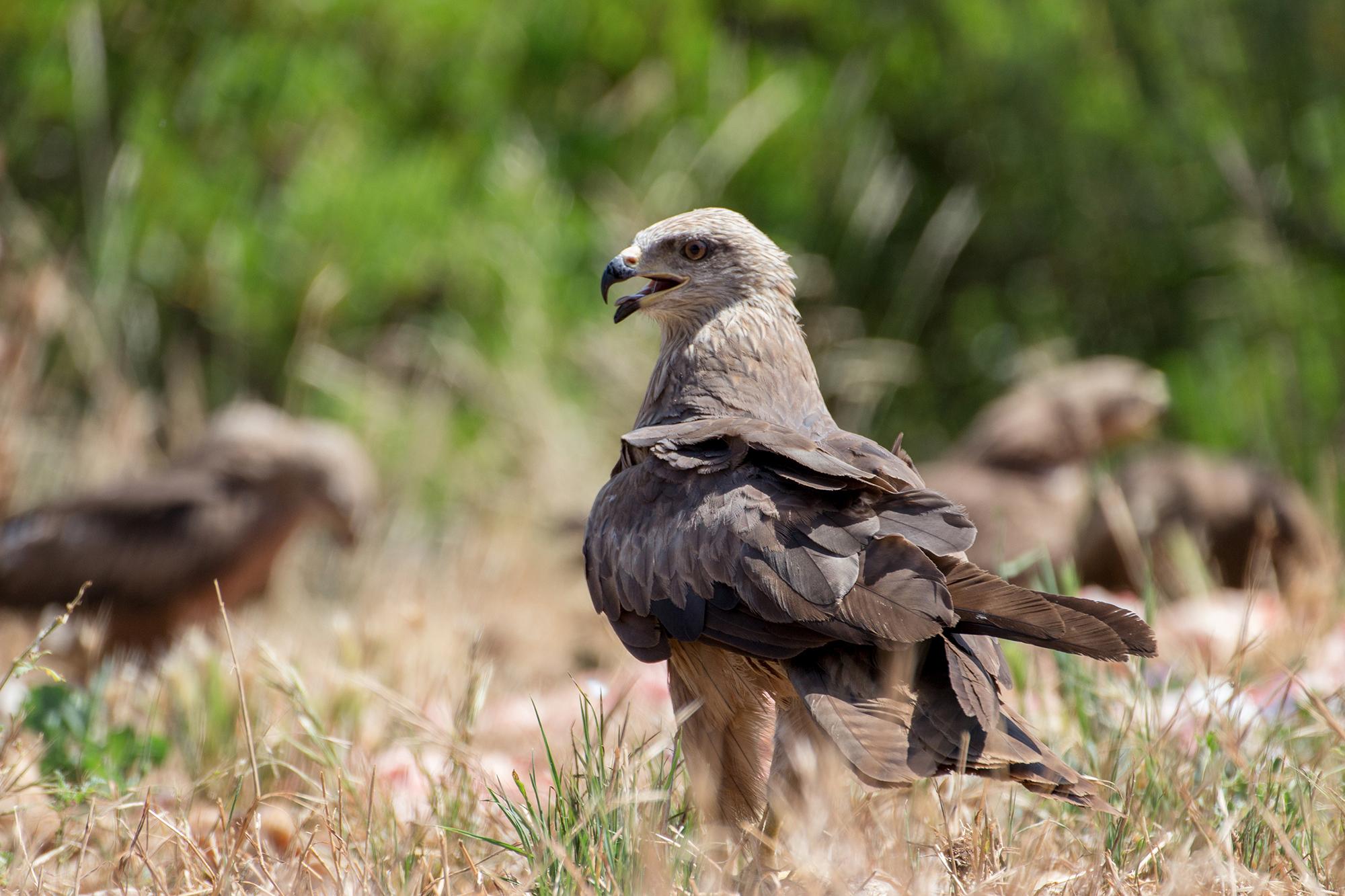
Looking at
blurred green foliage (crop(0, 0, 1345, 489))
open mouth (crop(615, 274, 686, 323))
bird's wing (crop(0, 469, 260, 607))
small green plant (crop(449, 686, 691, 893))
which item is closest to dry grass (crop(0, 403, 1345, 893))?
small green plant (crop(449, 686, 691, 893))

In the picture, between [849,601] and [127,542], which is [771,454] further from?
[127,542]

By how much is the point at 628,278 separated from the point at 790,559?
1.09 metres

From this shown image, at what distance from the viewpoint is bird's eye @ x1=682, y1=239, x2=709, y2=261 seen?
→ 3412mm

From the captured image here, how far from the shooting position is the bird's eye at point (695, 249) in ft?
11.2

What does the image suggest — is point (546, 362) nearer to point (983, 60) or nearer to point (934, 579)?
point (983, 60)

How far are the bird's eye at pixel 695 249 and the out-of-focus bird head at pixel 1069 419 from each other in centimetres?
368

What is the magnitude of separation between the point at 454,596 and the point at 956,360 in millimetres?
5554

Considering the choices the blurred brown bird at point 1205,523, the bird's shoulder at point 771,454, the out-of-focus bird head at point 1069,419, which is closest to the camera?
the bird's shoulder at point 771,454

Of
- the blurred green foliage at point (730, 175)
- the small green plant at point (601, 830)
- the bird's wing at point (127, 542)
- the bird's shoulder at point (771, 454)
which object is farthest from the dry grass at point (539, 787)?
the blurred green foliage at point (730, 175)

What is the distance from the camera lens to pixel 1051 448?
6680mm

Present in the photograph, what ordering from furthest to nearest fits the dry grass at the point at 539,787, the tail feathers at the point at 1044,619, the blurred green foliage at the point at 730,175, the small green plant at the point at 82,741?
1. the blurred green foliage at the point at 730,175
2. the small green plant at the point at 82,741
3. the dry grass at the point at 539,787
4. the tail feathers at the point at 1044,619

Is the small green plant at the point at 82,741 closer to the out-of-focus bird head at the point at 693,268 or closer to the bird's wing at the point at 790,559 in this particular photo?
the bird's wing at the point at 790,559

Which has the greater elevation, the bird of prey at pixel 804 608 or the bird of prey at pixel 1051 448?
the bird of prey at pixel 804 608

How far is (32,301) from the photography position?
627 centimetres
